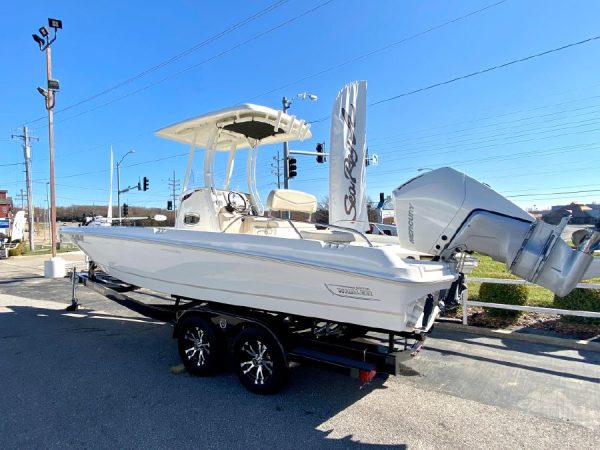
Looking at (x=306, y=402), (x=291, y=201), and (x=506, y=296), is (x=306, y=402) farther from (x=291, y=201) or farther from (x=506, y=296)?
(x=506, y=296)

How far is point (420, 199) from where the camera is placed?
3.85m

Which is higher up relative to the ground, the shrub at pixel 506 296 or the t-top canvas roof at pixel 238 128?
the t-top canvas roof at pixel 238 128

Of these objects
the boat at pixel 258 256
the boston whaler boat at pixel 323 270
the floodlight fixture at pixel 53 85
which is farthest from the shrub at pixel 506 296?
the floodlight fixture at pixel 53 85

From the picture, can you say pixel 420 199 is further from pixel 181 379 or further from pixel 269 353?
pixel 181 379

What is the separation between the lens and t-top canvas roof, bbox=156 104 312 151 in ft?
17.7

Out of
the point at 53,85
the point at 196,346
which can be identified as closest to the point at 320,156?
the point at 53,85

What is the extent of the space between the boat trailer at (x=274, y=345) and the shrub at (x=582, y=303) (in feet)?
11.2

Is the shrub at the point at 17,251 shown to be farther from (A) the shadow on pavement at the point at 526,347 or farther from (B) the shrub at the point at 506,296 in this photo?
(B) the shrub at the point at 506,296

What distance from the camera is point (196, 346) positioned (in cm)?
Result: 473

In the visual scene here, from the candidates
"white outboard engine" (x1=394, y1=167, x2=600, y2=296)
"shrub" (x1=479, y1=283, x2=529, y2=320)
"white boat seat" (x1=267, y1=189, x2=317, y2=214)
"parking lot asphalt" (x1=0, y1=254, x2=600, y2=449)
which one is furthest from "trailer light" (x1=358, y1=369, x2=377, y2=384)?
"shrub" (x1=479, y1=283, x2=529, y2=320)

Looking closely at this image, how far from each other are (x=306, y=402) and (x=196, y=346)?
148 centimetres

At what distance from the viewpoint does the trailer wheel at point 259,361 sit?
13.1 ft

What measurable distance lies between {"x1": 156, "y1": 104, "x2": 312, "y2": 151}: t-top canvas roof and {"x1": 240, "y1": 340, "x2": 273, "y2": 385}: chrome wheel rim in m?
2.77

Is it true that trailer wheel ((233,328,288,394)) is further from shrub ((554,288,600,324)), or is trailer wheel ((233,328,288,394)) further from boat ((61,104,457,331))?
shrub ((554,288,600,324))
